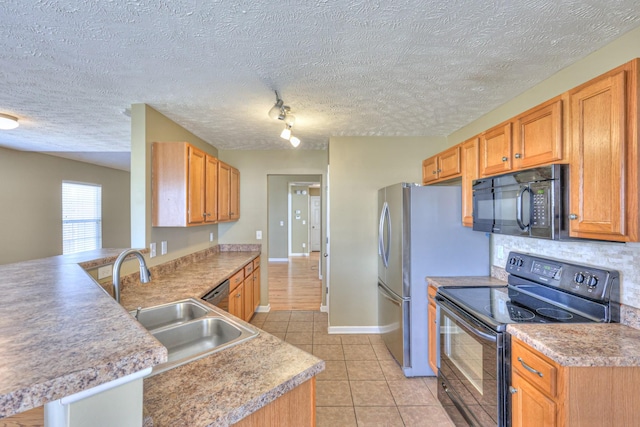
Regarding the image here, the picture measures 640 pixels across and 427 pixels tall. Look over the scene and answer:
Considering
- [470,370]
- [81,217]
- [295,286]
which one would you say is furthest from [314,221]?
[470,370]

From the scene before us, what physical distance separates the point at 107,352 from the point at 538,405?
5.58 ft

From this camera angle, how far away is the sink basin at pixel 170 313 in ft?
5.86

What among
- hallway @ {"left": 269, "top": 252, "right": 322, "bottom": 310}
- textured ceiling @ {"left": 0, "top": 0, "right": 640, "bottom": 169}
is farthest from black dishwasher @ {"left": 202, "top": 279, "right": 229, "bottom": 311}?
hallway @ {"left": 269, "top": 252, "right": 322, "bottom": 310}

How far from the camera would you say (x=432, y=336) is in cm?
251

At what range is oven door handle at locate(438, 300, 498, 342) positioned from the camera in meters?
1.57

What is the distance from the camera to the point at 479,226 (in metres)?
2.19

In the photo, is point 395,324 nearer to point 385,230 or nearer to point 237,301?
point 385,230

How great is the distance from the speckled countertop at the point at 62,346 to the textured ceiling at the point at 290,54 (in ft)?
4.03

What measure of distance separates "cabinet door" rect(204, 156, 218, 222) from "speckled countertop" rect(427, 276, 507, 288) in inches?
88.4

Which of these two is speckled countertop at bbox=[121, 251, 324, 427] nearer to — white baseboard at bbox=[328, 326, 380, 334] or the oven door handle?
the oven door handle

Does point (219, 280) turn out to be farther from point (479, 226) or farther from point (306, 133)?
point (479, 226)

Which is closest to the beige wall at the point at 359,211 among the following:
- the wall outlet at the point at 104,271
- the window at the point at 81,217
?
the wall outlet at the point at 104,271

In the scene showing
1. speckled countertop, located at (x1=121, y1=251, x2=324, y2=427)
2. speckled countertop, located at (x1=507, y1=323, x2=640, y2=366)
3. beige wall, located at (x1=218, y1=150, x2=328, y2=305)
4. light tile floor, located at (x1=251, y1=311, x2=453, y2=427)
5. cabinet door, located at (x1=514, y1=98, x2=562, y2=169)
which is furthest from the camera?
beige wall, located at (x1=218, y1=150, x2=328, y2=305)

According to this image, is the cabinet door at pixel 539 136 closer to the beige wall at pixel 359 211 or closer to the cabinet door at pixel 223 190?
the beige wall at pixel 359 211
